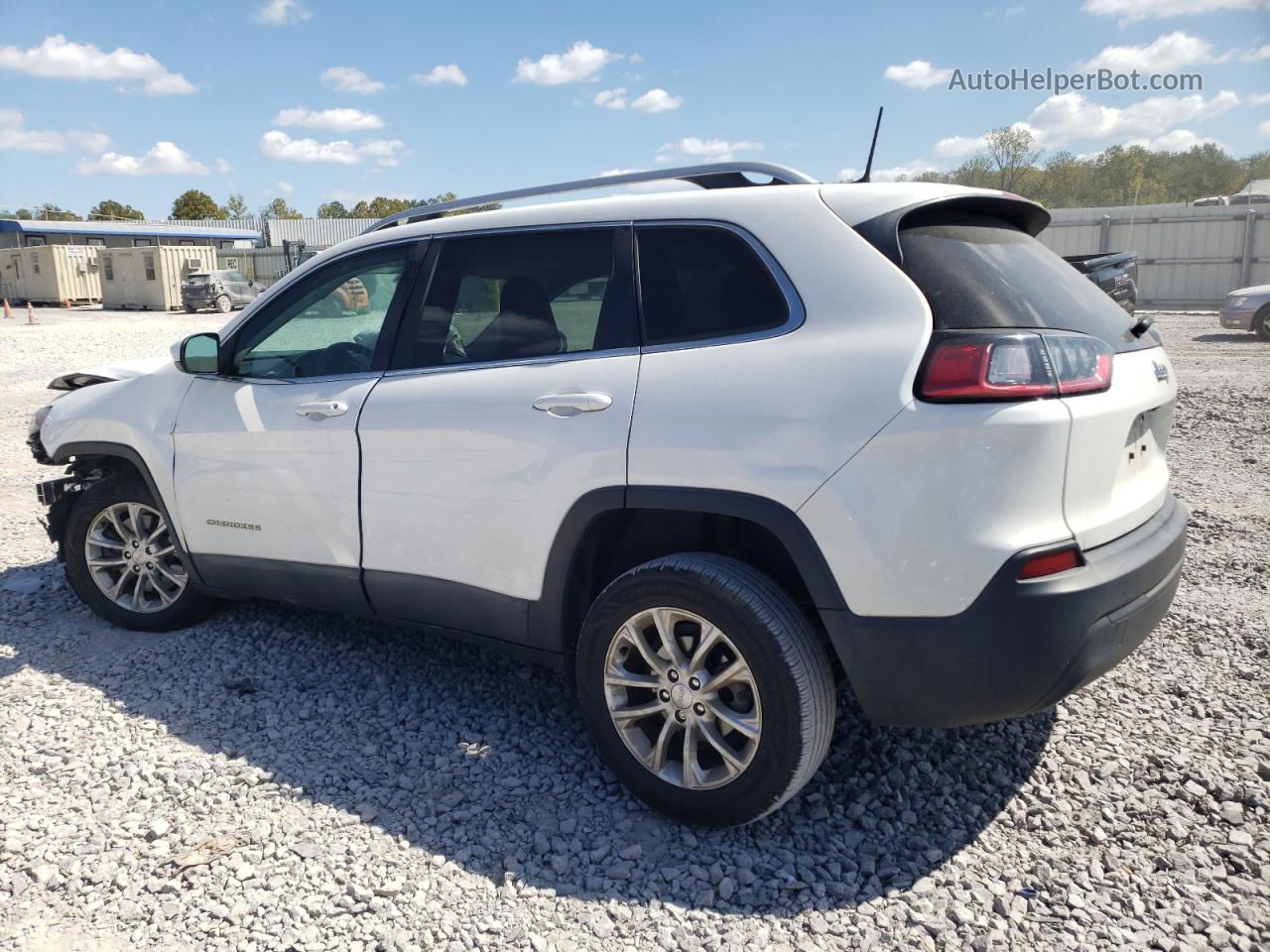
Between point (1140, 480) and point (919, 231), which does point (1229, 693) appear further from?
point (919, 231)

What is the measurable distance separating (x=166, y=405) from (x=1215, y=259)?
90.7 feet

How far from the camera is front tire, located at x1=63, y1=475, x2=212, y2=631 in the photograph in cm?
442

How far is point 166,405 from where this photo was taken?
414cm

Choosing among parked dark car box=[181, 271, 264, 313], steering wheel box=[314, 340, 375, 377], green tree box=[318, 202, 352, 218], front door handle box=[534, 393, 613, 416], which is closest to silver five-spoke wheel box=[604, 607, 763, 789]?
front door handle box=[534, 393, 613, 416]

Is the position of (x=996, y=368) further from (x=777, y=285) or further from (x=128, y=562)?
(x=128, y=562)

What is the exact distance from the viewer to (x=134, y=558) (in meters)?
4.48

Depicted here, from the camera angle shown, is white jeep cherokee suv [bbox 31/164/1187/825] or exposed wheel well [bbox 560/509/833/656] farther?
exposed wheel well [bbox 560/509/833/656]

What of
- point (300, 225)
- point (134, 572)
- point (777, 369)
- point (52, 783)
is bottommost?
point (52, 783)

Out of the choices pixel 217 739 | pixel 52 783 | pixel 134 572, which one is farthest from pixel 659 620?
pixel 134 572

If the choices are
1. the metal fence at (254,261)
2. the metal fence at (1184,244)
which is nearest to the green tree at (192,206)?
the metal fence at (254,261)

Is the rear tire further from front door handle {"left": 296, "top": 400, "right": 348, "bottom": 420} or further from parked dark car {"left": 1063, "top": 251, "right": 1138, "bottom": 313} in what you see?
front door handle {"left": 296, "top": 400, "right": 348, "bottom": 420}

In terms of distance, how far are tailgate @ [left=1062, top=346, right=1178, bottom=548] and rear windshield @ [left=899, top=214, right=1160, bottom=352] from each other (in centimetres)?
13

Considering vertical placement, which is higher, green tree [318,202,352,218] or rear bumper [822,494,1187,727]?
green tree [318,202,352,218]

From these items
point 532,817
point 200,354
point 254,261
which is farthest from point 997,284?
point 254,261
